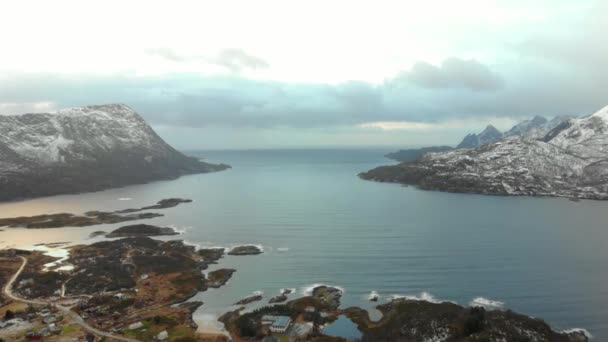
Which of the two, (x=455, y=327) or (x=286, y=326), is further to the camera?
(x=286, y=326)

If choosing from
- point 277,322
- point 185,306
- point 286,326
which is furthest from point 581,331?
point 185,306

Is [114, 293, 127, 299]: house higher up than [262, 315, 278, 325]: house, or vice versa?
[262, 315, 278, 325]: house

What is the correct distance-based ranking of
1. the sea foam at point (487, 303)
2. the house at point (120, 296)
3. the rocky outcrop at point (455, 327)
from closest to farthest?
the rocky outcrop at point (455, 327)
the sea foam at point (487, 303)
the house at point (120, 296)

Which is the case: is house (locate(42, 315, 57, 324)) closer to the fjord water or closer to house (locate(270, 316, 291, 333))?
the fjord water

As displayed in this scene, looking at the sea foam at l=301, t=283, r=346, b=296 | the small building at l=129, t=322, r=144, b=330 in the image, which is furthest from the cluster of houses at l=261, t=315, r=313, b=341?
the small building at l=129, t=322, r=144, b=330

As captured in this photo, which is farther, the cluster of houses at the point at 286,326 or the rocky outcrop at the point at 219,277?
the rocky outcrop at the point at 219,277

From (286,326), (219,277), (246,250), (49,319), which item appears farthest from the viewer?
(246,250)

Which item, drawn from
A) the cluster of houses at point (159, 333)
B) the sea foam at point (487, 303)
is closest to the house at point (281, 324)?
the cluster of houses at point (159, 333)

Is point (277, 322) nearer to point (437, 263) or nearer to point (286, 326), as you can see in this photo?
point (286, 326)

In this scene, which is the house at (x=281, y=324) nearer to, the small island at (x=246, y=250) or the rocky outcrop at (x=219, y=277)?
the rocky outcrop at (x=219, y=277)
